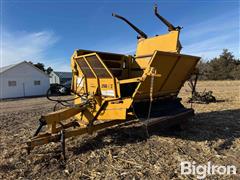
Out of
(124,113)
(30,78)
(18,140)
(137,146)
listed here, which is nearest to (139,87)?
(124,113)

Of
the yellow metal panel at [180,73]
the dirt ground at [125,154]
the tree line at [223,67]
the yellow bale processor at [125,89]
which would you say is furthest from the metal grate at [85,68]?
the tree line at [223,67]

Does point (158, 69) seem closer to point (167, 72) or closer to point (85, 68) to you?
point (167, 72)

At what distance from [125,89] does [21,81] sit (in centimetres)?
2412

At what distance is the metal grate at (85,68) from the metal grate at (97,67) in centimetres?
21

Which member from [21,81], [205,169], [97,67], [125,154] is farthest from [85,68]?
[21,81]

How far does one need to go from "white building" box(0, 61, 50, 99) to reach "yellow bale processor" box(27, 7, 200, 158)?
21844mm

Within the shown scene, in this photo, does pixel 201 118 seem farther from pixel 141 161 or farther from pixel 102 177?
pixel 102 177

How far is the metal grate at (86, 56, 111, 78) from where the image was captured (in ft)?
14.8

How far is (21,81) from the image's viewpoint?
25.6 meters

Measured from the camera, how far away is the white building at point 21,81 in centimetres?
2409

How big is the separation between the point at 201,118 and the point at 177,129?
1795mm

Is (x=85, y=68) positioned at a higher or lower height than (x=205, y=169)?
higher

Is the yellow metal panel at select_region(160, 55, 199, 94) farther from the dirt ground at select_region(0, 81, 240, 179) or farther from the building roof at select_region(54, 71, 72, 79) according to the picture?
the building roof at select_region(54, 71, 72, 79)

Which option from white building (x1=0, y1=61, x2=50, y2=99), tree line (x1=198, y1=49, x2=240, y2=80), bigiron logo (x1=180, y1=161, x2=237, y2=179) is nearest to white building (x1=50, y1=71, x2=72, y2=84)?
white building (x1=0, y1=61, x2=50, y2=99)
